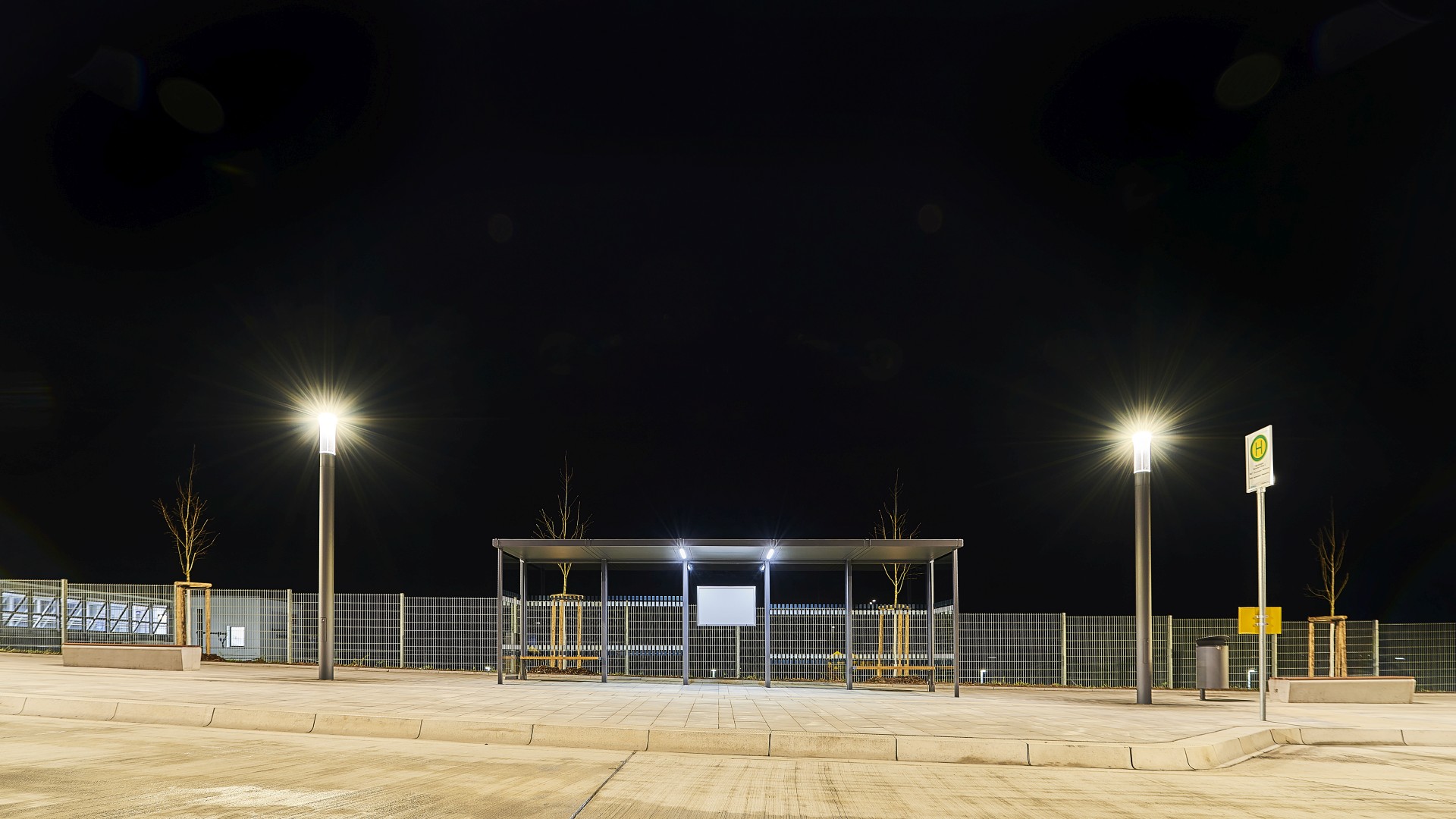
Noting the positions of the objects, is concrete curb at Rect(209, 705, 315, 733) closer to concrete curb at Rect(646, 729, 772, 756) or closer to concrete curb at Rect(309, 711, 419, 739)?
concrete curb at Rect(309, 711, 419, 739)

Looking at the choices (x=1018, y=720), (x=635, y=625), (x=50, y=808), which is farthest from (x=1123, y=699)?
(x=50, y=808)

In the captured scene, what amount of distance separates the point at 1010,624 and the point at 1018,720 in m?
10.1

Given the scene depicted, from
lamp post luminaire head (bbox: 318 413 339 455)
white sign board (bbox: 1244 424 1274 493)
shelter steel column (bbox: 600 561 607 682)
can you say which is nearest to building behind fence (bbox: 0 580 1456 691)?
shelter steel column (bbox: 600 561 607 682)

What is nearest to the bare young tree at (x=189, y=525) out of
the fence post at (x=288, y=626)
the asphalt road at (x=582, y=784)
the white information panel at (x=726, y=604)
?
the fence post at (x=288, y=626)

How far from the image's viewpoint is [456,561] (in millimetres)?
32969

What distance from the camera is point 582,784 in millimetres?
7633

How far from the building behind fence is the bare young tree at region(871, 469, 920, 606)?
7.36 feet

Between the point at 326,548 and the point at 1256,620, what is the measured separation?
1397cm

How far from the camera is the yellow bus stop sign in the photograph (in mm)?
13555

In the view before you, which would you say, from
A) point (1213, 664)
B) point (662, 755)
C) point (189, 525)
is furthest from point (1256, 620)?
point (189, 525)

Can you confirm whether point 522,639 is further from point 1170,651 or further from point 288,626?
point 1170,651

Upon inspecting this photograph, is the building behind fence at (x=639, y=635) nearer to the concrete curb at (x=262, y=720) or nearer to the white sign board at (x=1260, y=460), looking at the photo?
the white sign board at (x=1260, y=460)

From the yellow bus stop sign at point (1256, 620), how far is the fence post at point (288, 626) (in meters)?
17.9

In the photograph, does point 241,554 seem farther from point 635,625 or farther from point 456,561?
point 635,625
